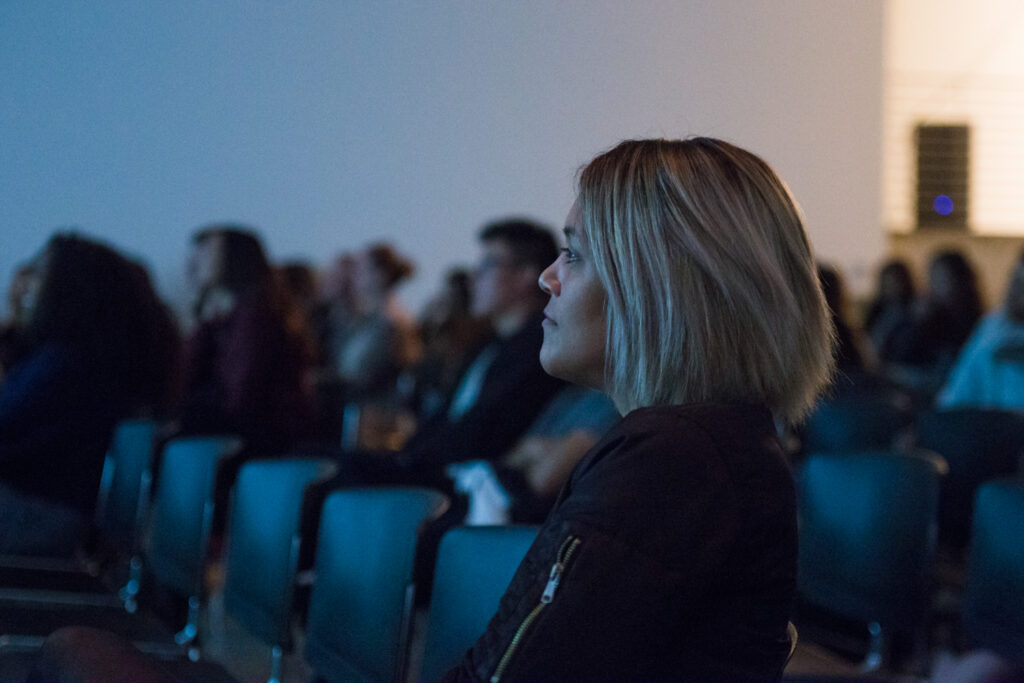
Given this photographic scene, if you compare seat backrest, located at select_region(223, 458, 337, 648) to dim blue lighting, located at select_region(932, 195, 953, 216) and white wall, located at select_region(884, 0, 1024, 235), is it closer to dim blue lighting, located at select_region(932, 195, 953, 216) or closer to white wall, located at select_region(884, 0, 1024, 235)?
white wall, located at select_region(884, 0, 1024, 235)

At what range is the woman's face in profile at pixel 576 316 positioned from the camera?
1167 mm

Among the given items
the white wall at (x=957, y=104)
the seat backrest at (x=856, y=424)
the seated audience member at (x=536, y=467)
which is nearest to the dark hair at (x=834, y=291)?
the seat backrest at (x=856, y=424)

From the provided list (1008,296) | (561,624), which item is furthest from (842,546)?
(1008,296)

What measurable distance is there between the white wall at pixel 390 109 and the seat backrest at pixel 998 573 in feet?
9.22

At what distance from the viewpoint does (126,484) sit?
310 centimetres

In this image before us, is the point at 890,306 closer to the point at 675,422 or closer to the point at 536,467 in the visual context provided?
the point at 536,467

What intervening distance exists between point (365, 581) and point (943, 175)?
309 inches

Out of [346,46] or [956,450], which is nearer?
[956,450]

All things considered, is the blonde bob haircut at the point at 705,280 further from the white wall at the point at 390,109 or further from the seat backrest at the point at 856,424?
the white wall at the point at 390,109

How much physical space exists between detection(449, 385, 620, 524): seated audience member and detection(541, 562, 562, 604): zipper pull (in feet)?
4.78

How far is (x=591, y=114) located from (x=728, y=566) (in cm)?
426

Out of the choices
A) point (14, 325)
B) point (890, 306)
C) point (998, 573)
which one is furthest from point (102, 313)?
point (890, 306)

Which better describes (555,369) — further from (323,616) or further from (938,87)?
(938,87)

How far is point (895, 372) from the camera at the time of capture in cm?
631
